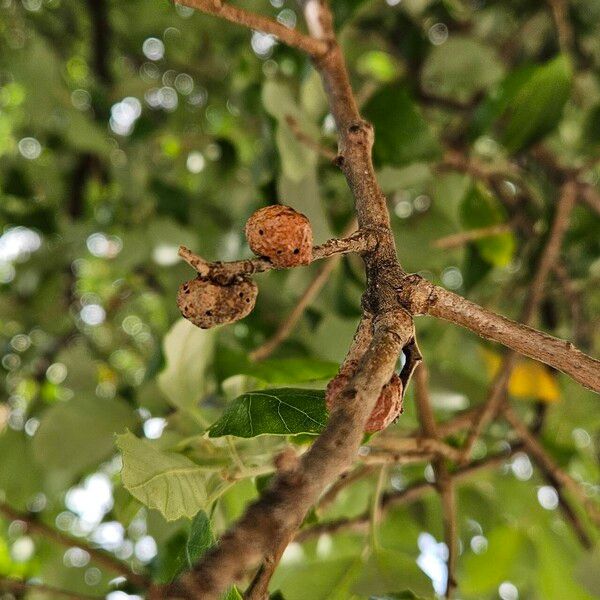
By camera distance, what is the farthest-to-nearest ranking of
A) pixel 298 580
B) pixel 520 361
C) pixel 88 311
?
pixel 88 311, pixel 520 361, pixel 298 580

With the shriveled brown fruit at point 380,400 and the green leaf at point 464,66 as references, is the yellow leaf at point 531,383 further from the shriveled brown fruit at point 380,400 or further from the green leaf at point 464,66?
the shriveled brown fruit at point 380,400

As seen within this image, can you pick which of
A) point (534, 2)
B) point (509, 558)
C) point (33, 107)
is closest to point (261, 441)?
point (509, 558)

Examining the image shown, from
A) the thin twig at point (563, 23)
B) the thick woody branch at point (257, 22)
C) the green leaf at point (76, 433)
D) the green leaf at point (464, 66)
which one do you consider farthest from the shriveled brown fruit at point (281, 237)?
the thin twig at point (563, 23)

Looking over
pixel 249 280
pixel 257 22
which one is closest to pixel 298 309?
pixel 257 22

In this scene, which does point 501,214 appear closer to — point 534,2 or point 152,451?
point 534,2

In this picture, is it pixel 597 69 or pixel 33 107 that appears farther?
pixel 597 69

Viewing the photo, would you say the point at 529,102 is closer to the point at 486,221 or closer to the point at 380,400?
the point at 486,221

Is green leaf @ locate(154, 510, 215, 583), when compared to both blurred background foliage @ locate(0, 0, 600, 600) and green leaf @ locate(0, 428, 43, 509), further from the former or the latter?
green leaf @ locate(0, 428, 43, 509)

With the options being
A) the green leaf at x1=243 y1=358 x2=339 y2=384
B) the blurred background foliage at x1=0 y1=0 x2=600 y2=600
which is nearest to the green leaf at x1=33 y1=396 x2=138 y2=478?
the blurred background foliage at x1=0 y1=0 x2=600 y2=600
